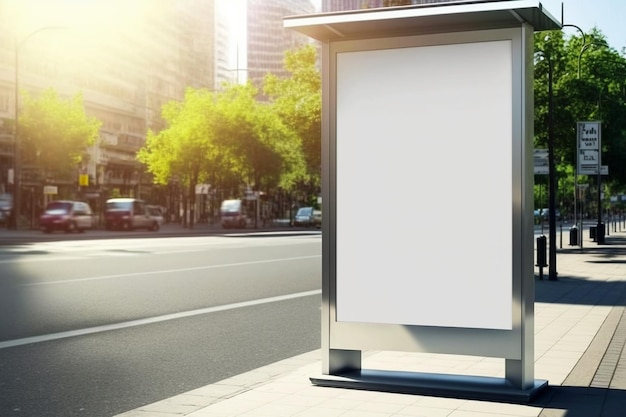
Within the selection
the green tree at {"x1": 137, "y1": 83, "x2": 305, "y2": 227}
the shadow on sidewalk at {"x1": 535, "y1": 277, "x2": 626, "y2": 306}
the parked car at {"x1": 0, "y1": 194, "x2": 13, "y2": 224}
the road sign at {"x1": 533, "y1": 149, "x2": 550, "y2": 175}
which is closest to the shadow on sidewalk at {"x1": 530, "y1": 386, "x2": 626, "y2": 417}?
the shadow on sidewalk at {"x1": 535, "y1": 277, "x2": 626, "y2": 306}

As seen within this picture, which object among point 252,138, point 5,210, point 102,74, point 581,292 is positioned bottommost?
point 581,292

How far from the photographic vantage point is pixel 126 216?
2130 inches

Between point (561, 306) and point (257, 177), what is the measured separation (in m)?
Result: 54.5

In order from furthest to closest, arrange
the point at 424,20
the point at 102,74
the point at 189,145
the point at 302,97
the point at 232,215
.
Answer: the point at 102,74, the point at 302,97, the point at 232,215, the point at 189,145, the point at 424,20

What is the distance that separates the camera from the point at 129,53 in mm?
88438

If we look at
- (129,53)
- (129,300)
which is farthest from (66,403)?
(129,53)

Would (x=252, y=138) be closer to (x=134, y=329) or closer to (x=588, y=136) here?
(x=588, y=136)

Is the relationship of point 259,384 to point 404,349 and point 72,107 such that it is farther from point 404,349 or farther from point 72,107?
point 72,107

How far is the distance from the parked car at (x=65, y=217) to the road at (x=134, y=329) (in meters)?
24.9

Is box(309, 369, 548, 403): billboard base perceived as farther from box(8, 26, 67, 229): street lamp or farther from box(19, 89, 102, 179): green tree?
box(19, 89, 102, 179): green tree

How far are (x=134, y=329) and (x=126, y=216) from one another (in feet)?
142

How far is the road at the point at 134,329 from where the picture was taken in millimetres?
7814


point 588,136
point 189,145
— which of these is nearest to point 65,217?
point 189,145

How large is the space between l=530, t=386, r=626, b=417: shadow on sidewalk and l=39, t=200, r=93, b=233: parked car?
139ft
